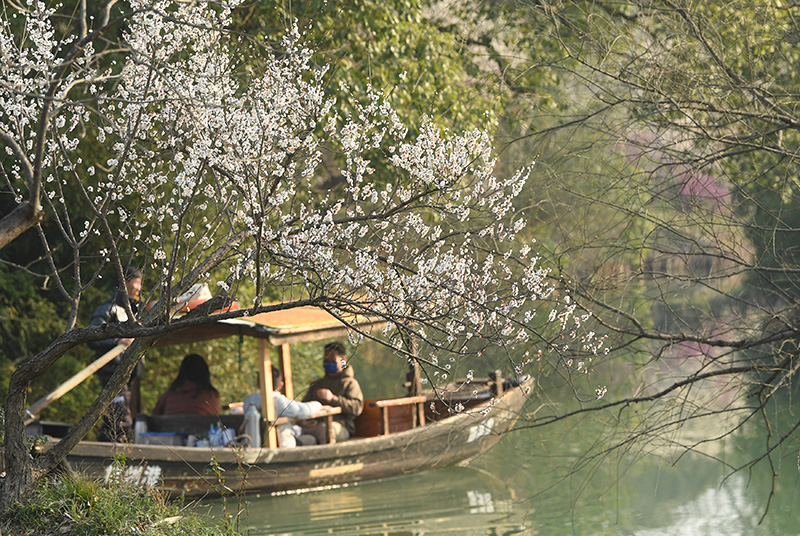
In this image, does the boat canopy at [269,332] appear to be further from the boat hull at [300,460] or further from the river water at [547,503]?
the river water at [547,503]

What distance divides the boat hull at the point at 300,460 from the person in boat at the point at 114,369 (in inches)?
10.5

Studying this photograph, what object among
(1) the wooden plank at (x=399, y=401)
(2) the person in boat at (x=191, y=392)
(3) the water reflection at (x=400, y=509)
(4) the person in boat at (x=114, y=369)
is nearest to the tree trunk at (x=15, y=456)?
(4) the person in boat at (x=114, y=369)

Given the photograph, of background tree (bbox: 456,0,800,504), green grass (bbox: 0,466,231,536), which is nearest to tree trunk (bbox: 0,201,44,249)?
green grass (bbox: 0,466,231,536)

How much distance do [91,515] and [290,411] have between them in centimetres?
419

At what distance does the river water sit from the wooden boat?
23cm

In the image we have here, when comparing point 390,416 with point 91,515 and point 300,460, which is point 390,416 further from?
point 91,515

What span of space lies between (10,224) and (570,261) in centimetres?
387

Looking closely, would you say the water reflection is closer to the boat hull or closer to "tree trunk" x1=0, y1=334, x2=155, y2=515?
the boat hull

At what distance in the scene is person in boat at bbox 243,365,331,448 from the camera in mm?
9578

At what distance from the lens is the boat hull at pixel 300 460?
340 inches

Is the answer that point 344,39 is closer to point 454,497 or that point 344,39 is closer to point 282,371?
point 282,371

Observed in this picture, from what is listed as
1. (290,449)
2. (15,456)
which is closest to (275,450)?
(290,449)

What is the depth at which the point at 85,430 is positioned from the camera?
5.75 meters

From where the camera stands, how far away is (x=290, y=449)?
380 inches
